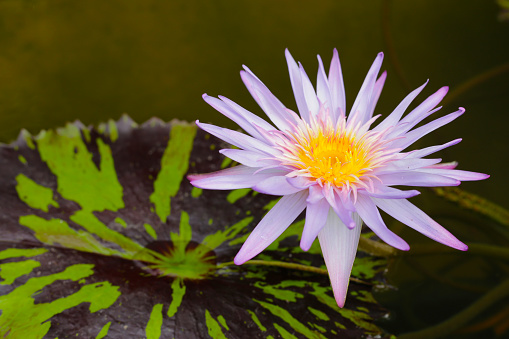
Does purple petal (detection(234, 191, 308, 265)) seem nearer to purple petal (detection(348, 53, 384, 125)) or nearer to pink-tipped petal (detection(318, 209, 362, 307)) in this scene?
pink-tipped petal (detection(318, 209, 362, 307))

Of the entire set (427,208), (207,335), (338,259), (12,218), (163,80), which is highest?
(163,80)

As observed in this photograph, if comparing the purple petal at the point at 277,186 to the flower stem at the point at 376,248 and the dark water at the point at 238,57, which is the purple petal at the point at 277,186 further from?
the dark water at the point at 238,57

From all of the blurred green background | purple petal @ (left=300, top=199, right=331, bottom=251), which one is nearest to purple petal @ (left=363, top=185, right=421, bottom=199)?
Result: purple petal @ (left=300, top=199, right=331, bottom=251)

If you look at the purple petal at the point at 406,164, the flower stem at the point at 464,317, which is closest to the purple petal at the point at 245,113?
the purple petal at the point at 406,164

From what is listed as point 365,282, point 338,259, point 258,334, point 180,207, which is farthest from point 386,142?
point 180,207

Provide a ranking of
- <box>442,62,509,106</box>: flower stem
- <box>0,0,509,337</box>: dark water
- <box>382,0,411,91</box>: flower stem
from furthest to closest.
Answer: <box>382,0,411,91</box>: flower stem < <box>442,62,509,106</box>: flower stem < <box>0,0,509,337</box>: dark water

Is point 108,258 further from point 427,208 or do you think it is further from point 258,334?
point 427,208

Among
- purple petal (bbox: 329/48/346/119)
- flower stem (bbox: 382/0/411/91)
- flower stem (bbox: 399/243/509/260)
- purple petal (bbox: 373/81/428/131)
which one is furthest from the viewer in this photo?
flower stem (bbox: 382/0/411/91)
